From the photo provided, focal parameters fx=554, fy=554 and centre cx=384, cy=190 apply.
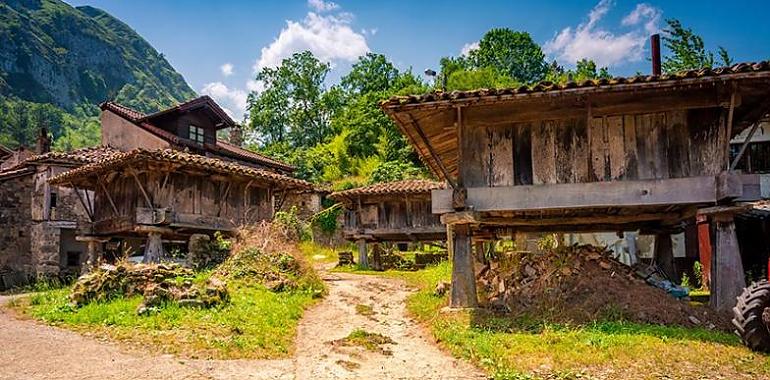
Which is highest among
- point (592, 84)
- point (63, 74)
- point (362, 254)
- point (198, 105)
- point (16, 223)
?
point (63, 74)

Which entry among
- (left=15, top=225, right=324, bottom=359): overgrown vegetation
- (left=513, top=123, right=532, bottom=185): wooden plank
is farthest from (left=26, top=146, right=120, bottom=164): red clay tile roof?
(left=513, top=123, right=532, bottom=185): wooden plank

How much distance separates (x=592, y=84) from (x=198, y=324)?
7.57m

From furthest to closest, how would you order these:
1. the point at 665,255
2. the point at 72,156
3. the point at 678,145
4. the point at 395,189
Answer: the point at 395,189 → the point at 72,156 → the point at 665,255 → the point at 678,145

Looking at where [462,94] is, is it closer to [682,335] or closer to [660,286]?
[682,335]

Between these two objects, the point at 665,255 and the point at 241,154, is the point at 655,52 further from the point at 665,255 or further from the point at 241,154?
the point at 241,154

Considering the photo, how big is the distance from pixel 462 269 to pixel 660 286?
4.40m

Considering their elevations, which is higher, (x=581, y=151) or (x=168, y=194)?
(x=581, y=151)

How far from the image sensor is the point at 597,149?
1002 cm

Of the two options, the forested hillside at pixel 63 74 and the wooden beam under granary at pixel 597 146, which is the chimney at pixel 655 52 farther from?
the forested hillside at pixel 63 74

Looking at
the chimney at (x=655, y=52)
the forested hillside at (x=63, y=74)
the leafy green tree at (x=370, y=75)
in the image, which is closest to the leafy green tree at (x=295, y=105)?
the leafy green tree at (x=370, y=75)

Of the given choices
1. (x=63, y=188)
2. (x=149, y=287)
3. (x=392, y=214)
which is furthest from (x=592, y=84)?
(x=63, y=188)

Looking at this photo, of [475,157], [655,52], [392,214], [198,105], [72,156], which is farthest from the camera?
[198,105]

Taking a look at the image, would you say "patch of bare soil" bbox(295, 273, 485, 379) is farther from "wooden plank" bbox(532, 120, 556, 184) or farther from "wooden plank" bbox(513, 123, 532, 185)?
"wooden plank" bbox(532, 120, 556, 184)

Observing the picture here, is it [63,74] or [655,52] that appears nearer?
[655,52]
